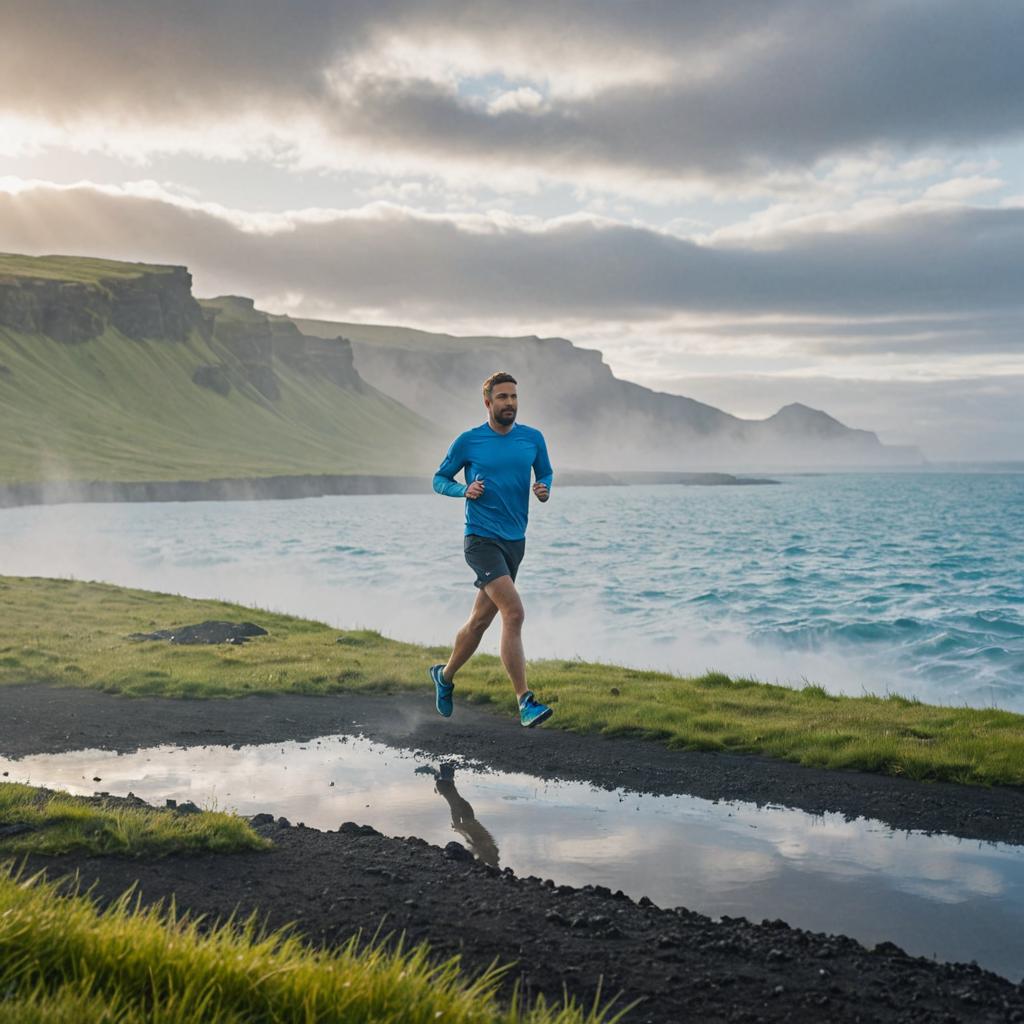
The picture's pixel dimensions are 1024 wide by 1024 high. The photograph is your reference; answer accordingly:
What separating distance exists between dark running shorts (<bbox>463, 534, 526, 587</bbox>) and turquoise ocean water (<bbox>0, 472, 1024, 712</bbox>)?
1110 cm

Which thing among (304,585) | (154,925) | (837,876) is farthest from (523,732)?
(304,585)

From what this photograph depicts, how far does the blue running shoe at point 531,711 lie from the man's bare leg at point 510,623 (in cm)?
13

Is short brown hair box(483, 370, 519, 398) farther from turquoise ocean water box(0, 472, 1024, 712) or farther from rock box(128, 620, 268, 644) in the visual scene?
turquoise ocean water box(0, 472, 1024, 712)

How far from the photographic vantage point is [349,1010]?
3.86m

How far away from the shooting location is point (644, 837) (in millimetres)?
7965

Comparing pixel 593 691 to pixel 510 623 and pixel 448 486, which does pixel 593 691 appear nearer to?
pixel 510 623

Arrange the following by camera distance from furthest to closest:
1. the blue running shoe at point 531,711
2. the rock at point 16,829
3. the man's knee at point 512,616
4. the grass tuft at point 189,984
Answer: the man's knee at point 512,616 → the blue running shoe at point 531,711 → the rock at point 16,829 → the grass tuft at point 189,984

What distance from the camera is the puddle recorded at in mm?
6387

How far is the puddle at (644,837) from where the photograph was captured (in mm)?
6387

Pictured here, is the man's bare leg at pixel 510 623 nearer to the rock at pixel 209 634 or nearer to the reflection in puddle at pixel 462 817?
the reflection in puddle at pixel 462 817

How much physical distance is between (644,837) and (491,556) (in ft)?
11.5

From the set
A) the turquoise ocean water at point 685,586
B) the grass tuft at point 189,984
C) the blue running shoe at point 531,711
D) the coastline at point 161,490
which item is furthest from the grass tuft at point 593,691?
the coastline at point 161,490

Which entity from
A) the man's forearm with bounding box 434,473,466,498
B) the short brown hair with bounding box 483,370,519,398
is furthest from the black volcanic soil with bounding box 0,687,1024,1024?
the short brown hair with bounding box 483,370,519,398

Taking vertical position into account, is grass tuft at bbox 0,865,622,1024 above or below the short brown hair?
below
